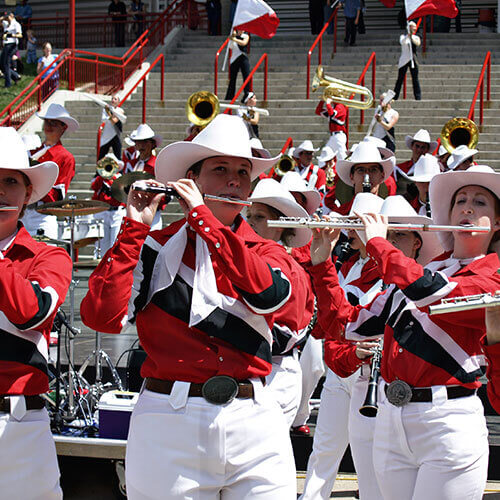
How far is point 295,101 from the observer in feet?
64.6

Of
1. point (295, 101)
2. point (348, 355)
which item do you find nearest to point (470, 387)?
point (348, 355)

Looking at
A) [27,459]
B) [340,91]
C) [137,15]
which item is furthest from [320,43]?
[27,459]

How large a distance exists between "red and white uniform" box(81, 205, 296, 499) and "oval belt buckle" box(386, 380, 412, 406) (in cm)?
73

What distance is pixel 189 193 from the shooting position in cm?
356

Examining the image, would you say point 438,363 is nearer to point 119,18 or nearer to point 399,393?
point 399,393

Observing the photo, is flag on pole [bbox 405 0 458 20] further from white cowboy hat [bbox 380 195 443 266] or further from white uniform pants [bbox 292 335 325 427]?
white cowboy hat [bbox 380 195 443 266]

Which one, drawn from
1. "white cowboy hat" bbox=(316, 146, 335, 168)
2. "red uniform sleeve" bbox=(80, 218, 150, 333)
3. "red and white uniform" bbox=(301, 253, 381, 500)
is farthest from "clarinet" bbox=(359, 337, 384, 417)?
"white cowboy hat" bbox=(316, 146, 335, 168)

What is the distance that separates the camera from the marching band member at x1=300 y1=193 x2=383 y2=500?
5969mm

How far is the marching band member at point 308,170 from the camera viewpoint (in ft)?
40.7

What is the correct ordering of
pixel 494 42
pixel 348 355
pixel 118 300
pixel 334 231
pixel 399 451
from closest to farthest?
pixel 118 300, pixel 399 451, pixel 334 231, pixel 348 355, pixel 494 42

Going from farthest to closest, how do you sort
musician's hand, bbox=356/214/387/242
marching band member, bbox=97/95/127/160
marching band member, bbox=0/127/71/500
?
marching band member, bbox=97/95/127/160 → musician's hand, bbox=356/214/387/242 → marching band member, bbox=0/127/71/500

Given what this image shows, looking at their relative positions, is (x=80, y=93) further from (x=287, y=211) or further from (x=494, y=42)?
(x=287, y=211)

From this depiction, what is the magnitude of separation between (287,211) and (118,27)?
25241mm

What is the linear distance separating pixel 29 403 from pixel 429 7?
14.9 m
